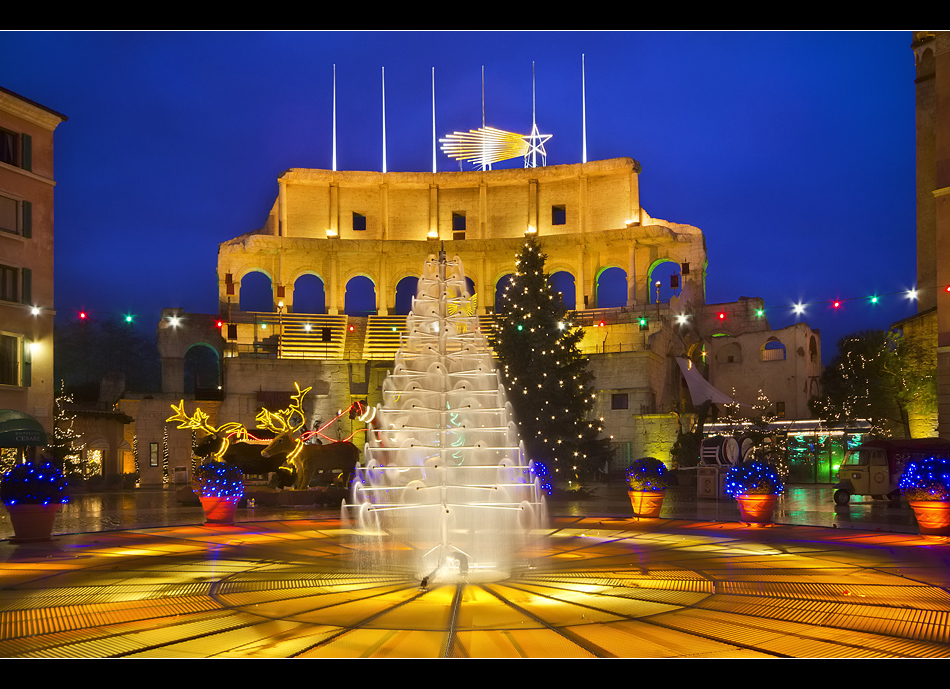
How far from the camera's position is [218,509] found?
16328 millimetres

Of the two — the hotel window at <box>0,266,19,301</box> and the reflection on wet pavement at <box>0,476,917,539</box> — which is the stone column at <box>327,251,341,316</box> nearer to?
the hotel window at <box>0,266,19,301</box>

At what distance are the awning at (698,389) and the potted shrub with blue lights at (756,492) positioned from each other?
24.4m

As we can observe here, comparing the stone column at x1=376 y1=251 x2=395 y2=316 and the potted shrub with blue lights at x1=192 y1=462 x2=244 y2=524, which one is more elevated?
the stone column at x1=376 y1=251 x2=395 y2=316

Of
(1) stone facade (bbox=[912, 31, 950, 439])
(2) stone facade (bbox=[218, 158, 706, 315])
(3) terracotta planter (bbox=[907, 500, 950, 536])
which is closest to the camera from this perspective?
(3) terracotta planter (bbox=[907, 500, 950, 536])

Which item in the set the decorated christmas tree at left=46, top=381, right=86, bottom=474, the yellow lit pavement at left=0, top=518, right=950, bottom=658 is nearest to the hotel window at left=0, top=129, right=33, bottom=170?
the decorated christmas tree at left=46, top=381, right=86, bottom=474

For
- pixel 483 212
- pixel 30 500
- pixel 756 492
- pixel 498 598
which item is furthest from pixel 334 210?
pixel 498 598

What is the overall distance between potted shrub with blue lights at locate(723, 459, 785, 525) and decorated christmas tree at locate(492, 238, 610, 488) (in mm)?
11539

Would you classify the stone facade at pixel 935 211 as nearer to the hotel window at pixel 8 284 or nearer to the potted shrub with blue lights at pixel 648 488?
the potted shrub with blue lights at pixel 648 488

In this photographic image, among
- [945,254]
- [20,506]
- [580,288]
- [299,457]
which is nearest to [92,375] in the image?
[580,288]

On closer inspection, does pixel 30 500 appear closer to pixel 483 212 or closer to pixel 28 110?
pixel 28 110

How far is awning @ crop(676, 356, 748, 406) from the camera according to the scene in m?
40.4

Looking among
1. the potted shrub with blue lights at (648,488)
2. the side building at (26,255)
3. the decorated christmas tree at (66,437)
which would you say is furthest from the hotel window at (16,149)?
the potted shrub with blue lights at (648,488)

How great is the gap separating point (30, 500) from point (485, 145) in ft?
146

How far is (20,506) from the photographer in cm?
1349
